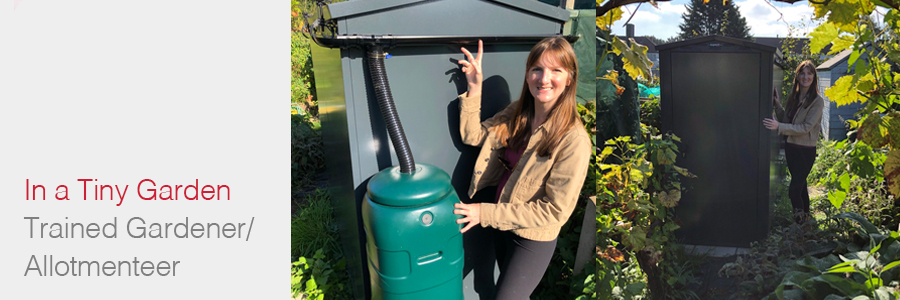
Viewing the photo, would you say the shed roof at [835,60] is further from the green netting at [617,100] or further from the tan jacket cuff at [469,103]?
the tan jacket cuff at [469,103]

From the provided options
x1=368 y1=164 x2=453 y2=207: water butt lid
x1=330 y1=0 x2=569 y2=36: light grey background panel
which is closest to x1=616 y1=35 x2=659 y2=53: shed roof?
x1=330 y1=0 x2=569 y2=36: light grey background panel

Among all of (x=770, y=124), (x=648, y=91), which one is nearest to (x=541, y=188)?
(x=648, y=91)

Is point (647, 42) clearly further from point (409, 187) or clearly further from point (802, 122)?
point (409, 187)

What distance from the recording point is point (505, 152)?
213 centimetres

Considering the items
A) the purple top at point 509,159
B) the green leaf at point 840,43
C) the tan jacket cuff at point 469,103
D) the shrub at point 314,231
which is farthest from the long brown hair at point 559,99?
the shrub at point 314,231

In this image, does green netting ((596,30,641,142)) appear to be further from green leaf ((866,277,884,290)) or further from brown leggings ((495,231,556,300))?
green leaf ((866,277,884,290))

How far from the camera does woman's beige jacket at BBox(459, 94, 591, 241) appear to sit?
1757 mm

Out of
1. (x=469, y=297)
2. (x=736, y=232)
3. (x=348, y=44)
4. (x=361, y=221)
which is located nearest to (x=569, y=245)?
(x=469, y=297)

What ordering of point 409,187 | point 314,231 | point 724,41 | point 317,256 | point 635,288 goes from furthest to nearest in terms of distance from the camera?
point 314,231 < point 317,256 < point 635,288 < point 724,41 < point 409,187

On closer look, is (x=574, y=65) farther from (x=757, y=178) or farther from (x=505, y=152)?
(x=757, y=178)

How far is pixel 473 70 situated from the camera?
2.12 m

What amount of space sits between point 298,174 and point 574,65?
3.80 m

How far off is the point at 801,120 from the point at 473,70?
1.29 m

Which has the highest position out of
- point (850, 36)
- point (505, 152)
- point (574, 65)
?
point (850, 36)
